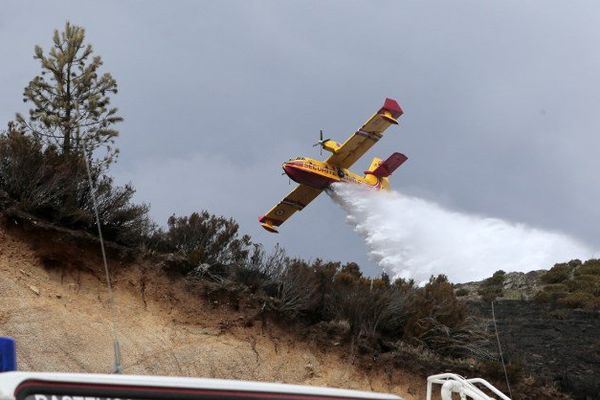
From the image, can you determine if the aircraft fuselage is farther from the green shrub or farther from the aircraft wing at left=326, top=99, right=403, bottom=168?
the green shrub

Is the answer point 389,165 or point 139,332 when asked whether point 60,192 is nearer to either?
point 139,332

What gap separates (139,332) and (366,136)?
27.9 metres

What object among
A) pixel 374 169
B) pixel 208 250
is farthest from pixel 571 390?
pixel 374 169

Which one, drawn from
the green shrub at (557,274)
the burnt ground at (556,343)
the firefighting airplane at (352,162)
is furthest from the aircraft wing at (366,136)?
the burnt ground at (556,343)

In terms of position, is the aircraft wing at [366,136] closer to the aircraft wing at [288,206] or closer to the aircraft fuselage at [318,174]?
the aircraft fuselage at [318,174]

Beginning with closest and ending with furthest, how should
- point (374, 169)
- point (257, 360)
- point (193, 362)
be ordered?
point (193, 362), point (257, 360), point (374, 169)

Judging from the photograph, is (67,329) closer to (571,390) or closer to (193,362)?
(193,362)

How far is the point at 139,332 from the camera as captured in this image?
15.6 metres

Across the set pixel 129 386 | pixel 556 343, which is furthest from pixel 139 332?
pixel 129 386

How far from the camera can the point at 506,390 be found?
19.2m

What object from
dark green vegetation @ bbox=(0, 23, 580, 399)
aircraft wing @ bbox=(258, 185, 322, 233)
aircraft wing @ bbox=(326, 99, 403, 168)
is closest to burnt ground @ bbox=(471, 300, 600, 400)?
dark green vegetation @ bbox=(0, 23, 580, 399)

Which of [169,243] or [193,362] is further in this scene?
[169,243]

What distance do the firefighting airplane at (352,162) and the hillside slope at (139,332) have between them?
23.6m

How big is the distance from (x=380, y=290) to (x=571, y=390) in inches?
179
